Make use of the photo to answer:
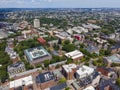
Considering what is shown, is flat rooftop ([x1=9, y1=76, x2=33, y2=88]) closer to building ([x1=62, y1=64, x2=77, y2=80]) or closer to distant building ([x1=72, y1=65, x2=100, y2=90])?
building ([x1=62, y1=64, x2=77, y2=80])

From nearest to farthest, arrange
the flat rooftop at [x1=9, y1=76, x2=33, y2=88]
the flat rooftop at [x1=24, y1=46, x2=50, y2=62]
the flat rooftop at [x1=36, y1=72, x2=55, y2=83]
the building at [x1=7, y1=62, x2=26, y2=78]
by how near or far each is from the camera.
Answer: the flat rooftop at [x1=9, y1=76, x2=33, y2=88], the flat rooftop at [x1=36, y1=72, x2=55, y2=83], the building at [x1=7, y1=62, x2=26, y2=78], the flat rooftop at [x1=24, y1=46, x2=50, y2=62]

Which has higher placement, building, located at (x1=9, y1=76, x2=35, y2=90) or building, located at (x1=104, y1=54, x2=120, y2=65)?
building, located at (x1=104, y1=54, x2=120, y2=65)

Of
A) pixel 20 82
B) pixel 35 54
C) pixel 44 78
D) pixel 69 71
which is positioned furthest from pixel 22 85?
pixel 35 54

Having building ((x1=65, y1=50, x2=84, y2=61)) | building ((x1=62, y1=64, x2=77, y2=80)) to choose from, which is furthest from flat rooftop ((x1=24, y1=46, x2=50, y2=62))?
building ((x1=62, y1=64, x2=77, y2=80))

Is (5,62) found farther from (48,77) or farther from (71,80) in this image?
(71,80)

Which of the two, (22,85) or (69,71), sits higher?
(69,71)

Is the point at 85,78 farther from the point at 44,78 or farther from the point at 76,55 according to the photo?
the point at 76,55

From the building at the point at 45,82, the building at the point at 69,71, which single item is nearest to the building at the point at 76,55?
the building at the point at 69,71

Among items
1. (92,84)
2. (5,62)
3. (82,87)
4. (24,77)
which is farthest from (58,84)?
(5,62)

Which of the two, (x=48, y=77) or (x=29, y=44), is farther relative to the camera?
(x=29, y=44)

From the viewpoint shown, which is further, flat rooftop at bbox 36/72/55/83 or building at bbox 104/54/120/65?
building at bbox 104/54/120/65

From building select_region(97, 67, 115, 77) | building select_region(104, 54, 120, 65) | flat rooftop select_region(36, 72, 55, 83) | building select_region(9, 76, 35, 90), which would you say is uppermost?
building select_region(104, 54, 120, 65)
